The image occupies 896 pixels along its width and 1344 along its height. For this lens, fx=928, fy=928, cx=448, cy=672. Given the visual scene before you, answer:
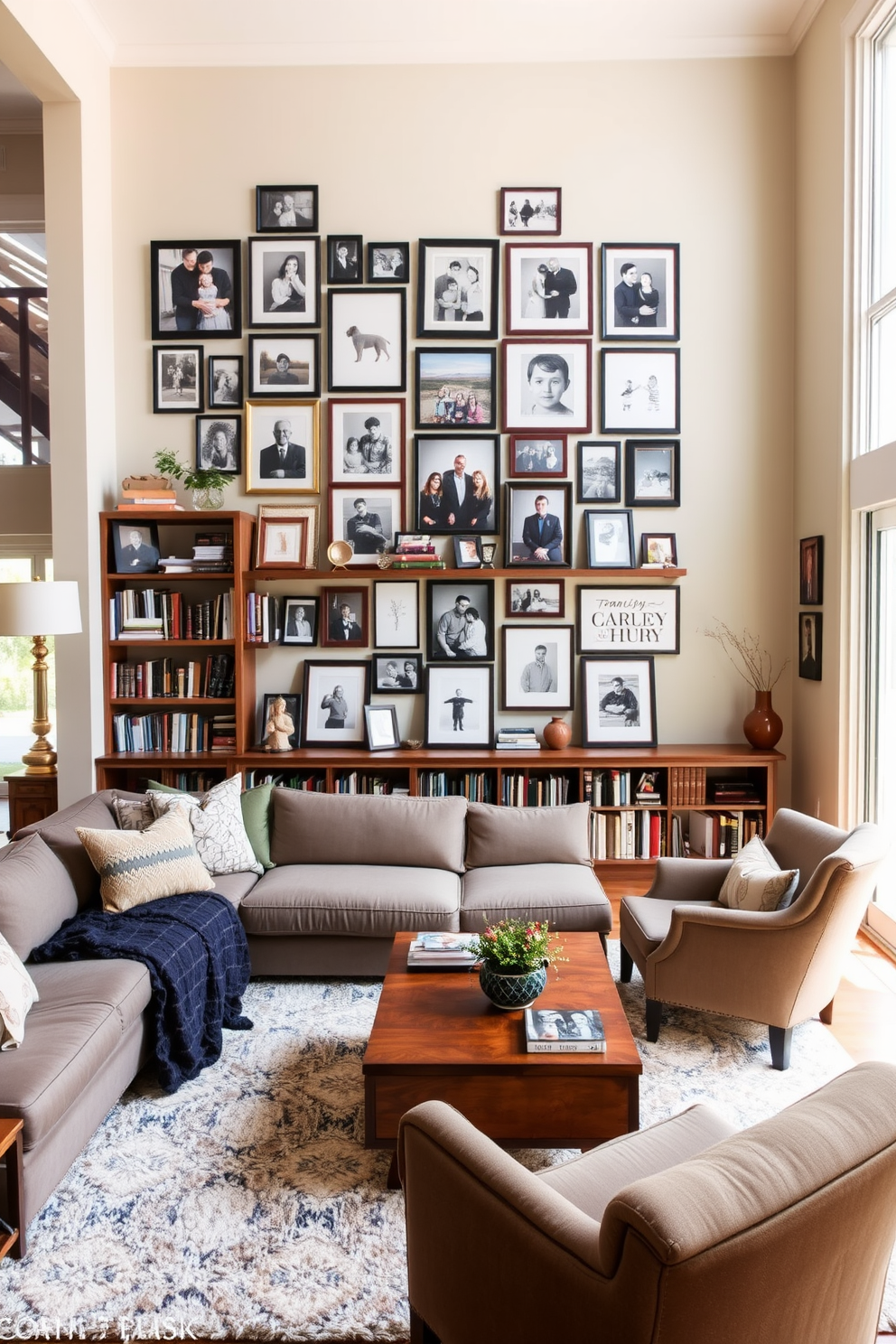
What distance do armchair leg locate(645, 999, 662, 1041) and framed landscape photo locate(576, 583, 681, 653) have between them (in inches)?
102

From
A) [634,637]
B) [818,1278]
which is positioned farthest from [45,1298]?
[634,637]

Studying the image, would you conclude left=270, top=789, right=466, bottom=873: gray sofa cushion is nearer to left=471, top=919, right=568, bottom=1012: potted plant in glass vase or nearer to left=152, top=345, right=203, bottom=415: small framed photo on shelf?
left=471, top=919, right=568, bottom=1012: potted plant in glass vase

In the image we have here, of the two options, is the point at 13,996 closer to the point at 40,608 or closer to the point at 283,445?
the point at 40,608

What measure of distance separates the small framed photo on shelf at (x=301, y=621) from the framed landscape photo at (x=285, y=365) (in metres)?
1.27

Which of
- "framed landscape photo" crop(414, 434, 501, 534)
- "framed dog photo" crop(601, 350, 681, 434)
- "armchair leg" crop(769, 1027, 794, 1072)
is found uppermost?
"framed dog photo" crop(601, 350, 681, 434)

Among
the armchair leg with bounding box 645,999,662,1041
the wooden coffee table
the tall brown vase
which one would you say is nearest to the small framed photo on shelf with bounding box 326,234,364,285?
the tall brown vase

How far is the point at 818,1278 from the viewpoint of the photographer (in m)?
1.38

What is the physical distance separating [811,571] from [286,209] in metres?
3.77

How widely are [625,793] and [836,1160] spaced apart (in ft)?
13.2

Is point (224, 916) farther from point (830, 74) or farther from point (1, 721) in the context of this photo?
point (830, 74)

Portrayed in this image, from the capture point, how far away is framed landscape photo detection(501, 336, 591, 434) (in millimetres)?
5609

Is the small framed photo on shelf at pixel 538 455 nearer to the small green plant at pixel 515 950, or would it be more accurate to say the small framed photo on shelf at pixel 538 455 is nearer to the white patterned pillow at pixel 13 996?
the small green plant at pixel 515 950

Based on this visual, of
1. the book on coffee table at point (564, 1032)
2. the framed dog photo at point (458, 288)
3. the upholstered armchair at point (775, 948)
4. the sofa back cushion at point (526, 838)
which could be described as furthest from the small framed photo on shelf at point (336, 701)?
the book on coffee table at point (564, 1032)

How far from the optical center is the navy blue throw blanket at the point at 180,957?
3215 millimetres
